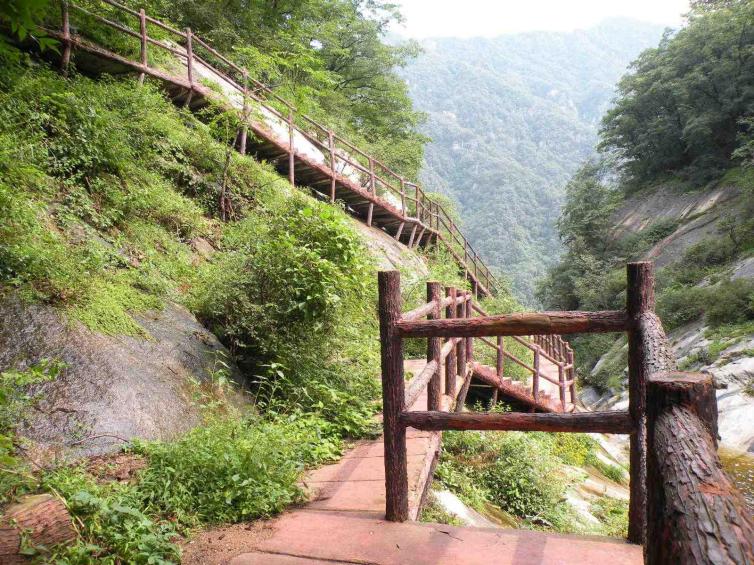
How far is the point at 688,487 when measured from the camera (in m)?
0.88

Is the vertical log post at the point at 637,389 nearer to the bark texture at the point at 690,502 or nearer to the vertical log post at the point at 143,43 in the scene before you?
the bark texture at the point at 690,502

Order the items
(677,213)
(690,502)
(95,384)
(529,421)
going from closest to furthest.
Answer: (690,502)
(529,421)
(95,384)
(677,213)

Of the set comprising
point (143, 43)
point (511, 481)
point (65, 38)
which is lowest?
point (511, 481)

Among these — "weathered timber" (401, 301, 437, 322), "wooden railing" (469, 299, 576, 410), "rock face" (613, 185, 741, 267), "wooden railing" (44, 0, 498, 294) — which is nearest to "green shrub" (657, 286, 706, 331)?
"wooden railing" (469, 299, 576, 410)

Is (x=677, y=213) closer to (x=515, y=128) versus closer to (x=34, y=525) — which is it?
(x=34, y=525)

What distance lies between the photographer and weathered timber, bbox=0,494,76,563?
1889 mm

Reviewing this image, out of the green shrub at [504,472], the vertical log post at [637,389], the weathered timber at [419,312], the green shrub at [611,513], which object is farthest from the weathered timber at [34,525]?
the green shrub at [611,513]

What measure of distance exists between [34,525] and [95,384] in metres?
1.57

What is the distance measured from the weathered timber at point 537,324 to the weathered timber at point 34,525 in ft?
6.34

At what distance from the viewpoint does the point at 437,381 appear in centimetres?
396

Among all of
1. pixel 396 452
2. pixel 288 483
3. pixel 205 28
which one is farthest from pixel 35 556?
pixel 205 28

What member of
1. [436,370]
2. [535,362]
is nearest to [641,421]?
[436,370]

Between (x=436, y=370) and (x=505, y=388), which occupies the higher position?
(x=436, y=370)

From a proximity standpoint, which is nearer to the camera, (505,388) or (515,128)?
(505,388)
